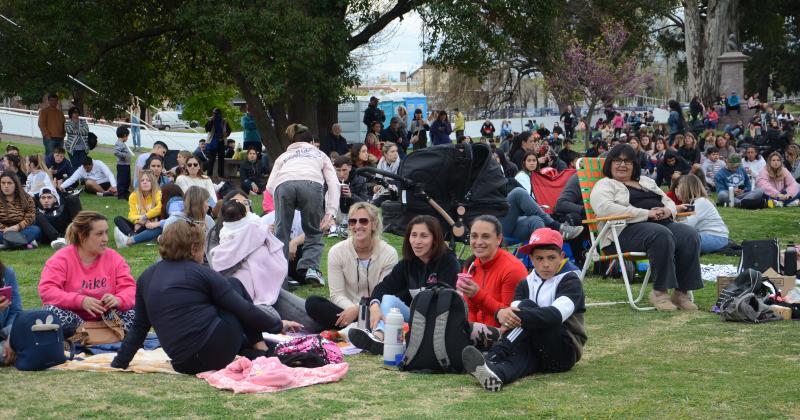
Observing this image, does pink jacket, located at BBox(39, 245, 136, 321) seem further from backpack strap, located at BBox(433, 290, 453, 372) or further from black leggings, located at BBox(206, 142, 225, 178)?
black leggings, located at BBox(206, 142, 225, 178)

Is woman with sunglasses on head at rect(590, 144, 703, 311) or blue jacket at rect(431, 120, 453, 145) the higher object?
blue jacket at rect(431, 120, 453, 145)

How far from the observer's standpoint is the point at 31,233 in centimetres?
1343

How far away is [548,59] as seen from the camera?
2648 cm

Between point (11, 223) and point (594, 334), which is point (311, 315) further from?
point (11, 223)

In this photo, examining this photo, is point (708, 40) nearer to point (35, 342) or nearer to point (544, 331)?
point (544, 331)

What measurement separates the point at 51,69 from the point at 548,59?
40.4 ft

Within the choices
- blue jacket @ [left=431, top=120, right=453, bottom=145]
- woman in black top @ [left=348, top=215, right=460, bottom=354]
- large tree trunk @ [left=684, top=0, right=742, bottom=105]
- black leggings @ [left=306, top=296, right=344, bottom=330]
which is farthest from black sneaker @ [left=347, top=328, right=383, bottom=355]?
large tree trunk @ [left=684, top=0, right=742, bottom=105]

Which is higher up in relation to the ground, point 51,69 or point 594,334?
point 51,69

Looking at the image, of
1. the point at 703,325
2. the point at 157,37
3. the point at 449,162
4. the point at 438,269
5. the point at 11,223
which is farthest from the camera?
the point at 157,37

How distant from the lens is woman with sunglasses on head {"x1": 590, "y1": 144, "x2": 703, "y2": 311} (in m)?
8.72

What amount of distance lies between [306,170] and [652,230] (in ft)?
12.2

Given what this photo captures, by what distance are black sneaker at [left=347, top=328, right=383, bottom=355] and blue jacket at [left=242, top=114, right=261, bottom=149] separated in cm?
1822

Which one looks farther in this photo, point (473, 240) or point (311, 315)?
point (311, 315)

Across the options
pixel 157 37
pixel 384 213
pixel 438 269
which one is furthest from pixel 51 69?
pixel 438 269
